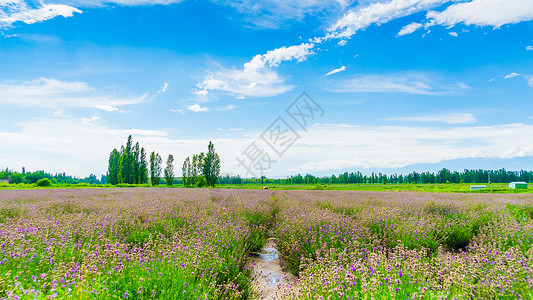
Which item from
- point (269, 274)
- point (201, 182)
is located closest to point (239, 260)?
point (269, 274)

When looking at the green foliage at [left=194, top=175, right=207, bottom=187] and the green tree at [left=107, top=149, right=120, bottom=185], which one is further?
the green tree at [left=107, top=149, right=120, bottom=185]

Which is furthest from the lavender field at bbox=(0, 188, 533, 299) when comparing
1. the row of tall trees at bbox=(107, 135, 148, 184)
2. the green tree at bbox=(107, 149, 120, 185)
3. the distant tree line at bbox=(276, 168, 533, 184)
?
Answer: the distant tree line at bbox=(276, 168, 533, 184)

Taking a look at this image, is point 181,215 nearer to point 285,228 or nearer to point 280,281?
point 285,228

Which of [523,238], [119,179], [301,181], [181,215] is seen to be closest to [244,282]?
[181,215]

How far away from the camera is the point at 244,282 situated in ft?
12.1

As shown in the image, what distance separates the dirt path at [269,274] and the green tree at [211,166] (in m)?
45.0

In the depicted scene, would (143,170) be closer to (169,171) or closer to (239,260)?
(169,171)

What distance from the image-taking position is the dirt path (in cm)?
391

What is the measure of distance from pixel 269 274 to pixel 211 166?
4741cm

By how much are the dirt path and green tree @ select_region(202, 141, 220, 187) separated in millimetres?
45039

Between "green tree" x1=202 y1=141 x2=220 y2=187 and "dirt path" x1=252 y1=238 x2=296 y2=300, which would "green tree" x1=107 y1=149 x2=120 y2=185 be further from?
"dirt path" x1=252 y1=238 x2=296 y2=300

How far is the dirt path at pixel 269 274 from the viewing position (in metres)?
3.91

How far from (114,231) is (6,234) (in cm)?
143

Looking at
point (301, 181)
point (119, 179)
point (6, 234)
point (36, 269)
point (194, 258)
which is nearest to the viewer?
point (36, 269)
